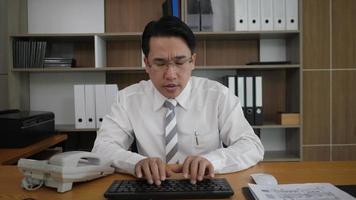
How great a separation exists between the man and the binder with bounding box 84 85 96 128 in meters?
1.06

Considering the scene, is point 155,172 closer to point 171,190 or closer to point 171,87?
point 171,190

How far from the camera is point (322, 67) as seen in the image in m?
2.82

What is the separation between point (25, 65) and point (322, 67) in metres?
2.47

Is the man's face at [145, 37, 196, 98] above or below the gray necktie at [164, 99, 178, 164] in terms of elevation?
above

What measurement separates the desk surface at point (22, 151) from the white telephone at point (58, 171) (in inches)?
31.2

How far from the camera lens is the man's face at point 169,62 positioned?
56.5 inches

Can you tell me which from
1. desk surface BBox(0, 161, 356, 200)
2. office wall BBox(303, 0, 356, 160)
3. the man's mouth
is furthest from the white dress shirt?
office wall BBox(303, 0, 356, 160)

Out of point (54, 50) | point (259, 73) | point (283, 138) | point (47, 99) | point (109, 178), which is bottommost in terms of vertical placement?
point (283, 138)

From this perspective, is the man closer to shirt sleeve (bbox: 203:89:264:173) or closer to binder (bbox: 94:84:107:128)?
shirt sleeve (bbox: 203:89:264:173)

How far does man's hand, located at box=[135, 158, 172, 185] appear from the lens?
984mm

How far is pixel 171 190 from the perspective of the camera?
90cm

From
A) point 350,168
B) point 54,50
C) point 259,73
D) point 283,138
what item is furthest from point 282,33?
point 54,50

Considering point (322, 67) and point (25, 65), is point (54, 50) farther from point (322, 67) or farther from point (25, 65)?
point (322, 67)

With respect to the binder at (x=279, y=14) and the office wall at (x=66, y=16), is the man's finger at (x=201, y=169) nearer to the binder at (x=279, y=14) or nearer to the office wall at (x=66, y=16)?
the binder at (x=279, y=14)
